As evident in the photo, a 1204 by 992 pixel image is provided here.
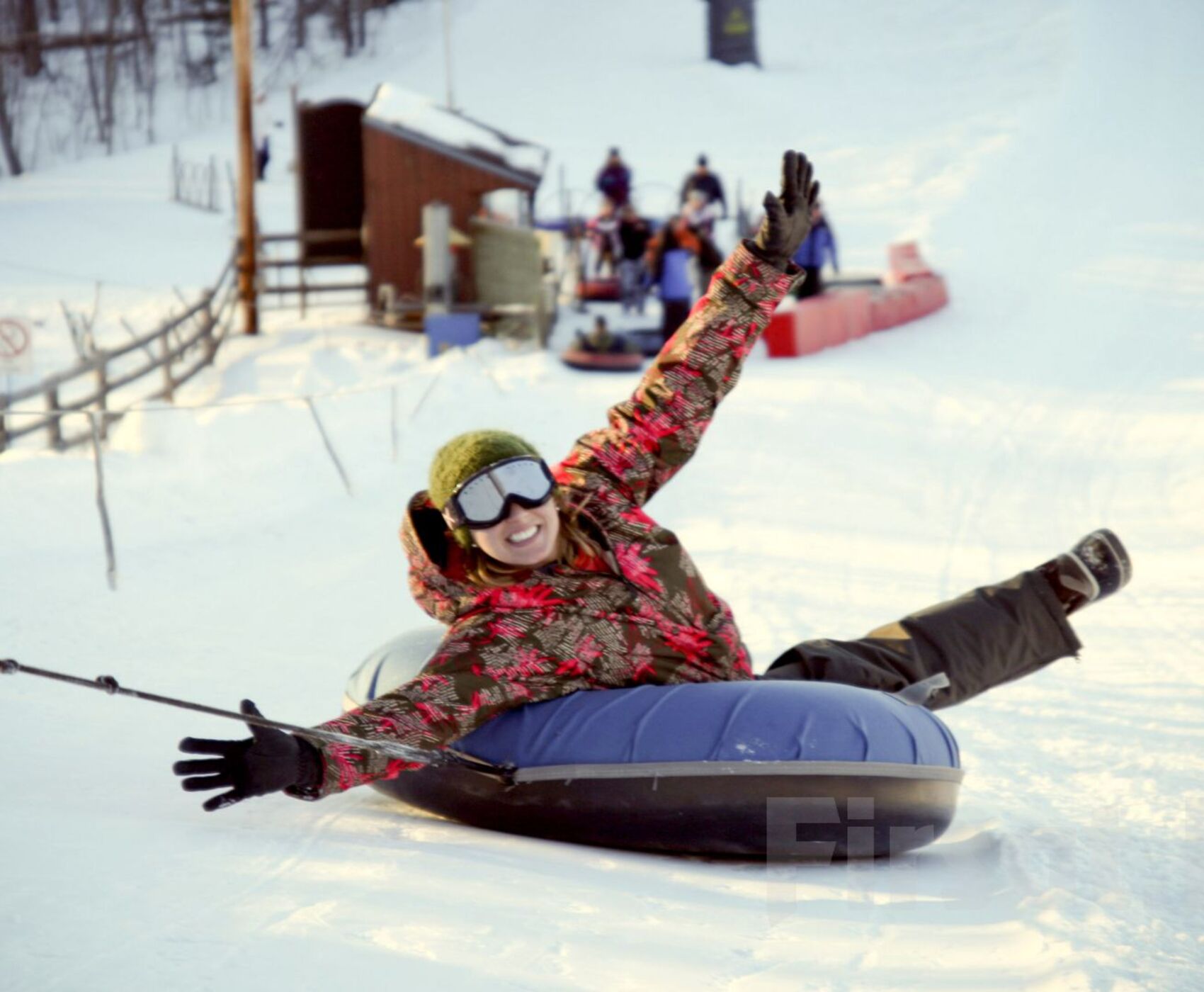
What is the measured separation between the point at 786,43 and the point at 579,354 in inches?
875

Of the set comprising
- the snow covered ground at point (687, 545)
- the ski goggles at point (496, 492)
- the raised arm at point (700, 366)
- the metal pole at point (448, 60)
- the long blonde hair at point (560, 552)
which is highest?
the metal pole at point (448, 60)

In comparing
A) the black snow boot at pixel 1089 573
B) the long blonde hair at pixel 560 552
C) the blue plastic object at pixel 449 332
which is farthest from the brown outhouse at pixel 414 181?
the long blonde hair at pixel 560 552

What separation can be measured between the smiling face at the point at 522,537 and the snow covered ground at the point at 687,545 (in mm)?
628

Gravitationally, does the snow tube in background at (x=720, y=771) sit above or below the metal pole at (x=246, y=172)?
below

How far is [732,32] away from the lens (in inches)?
1144

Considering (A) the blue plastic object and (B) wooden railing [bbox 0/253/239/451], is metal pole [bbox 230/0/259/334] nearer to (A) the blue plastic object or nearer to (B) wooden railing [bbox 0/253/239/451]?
(B) wooden railing [bbox 0/253/239/451]

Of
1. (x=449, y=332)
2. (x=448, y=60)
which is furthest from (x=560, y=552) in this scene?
(x=448, y=60)

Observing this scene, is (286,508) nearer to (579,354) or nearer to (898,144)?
(579,354)

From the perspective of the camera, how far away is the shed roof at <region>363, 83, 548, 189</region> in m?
13.9

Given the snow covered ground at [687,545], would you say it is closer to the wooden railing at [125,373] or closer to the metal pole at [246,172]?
the wooden railing at [125,373]

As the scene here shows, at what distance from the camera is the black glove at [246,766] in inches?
104

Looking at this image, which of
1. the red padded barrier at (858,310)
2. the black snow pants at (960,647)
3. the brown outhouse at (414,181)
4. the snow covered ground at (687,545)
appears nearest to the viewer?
the snow covered ground at (687,545)

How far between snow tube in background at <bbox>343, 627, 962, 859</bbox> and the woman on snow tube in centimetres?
12

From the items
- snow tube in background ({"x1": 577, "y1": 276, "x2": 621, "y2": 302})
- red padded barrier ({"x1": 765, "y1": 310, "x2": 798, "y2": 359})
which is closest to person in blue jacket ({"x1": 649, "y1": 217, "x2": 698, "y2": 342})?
red padded barrier ({"x1": 765, "y1": 310, "x2": 798, "y2": 359})
